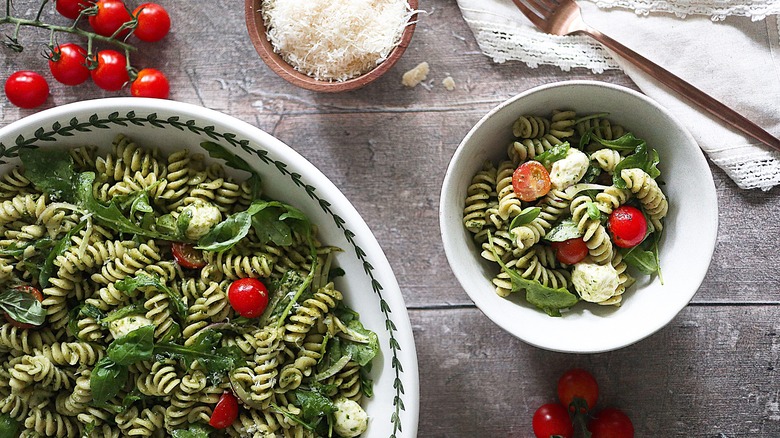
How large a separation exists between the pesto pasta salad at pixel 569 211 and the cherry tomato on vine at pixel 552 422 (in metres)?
0.44

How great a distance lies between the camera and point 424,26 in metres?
2.46

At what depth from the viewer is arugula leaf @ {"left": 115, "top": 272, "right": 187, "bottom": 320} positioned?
6.61 ft

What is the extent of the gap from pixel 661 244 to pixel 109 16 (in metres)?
1.97

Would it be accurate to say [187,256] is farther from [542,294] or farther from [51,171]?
[542,294]

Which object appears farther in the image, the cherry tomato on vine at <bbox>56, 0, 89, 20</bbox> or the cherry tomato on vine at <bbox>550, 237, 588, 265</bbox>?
the cherry tomato on vine at <bbox>56, 0, 89, 20</bbox>

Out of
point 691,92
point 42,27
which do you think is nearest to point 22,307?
point 42,27

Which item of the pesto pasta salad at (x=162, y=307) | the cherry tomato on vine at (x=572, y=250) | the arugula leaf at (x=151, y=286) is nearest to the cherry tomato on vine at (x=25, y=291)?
the pesto pasta salad at (x=162, y=307)

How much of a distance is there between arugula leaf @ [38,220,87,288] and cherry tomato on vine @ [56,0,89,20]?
2.66 feet

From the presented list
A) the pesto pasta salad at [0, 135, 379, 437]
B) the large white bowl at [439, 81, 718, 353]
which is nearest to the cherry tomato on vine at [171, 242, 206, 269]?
the pesto pasta salad at [0, 135, 379, 437]

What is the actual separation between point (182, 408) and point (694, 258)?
1.61 meters

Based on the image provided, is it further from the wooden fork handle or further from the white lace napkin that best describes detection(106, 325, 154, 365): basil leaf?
the wooden fork handle

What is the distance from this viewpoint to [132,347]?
1.98 m

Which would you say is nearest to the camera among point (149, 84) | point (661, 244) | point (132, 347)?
point (132, 347)

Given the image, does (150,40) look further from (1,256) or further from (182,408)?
(182,408)
